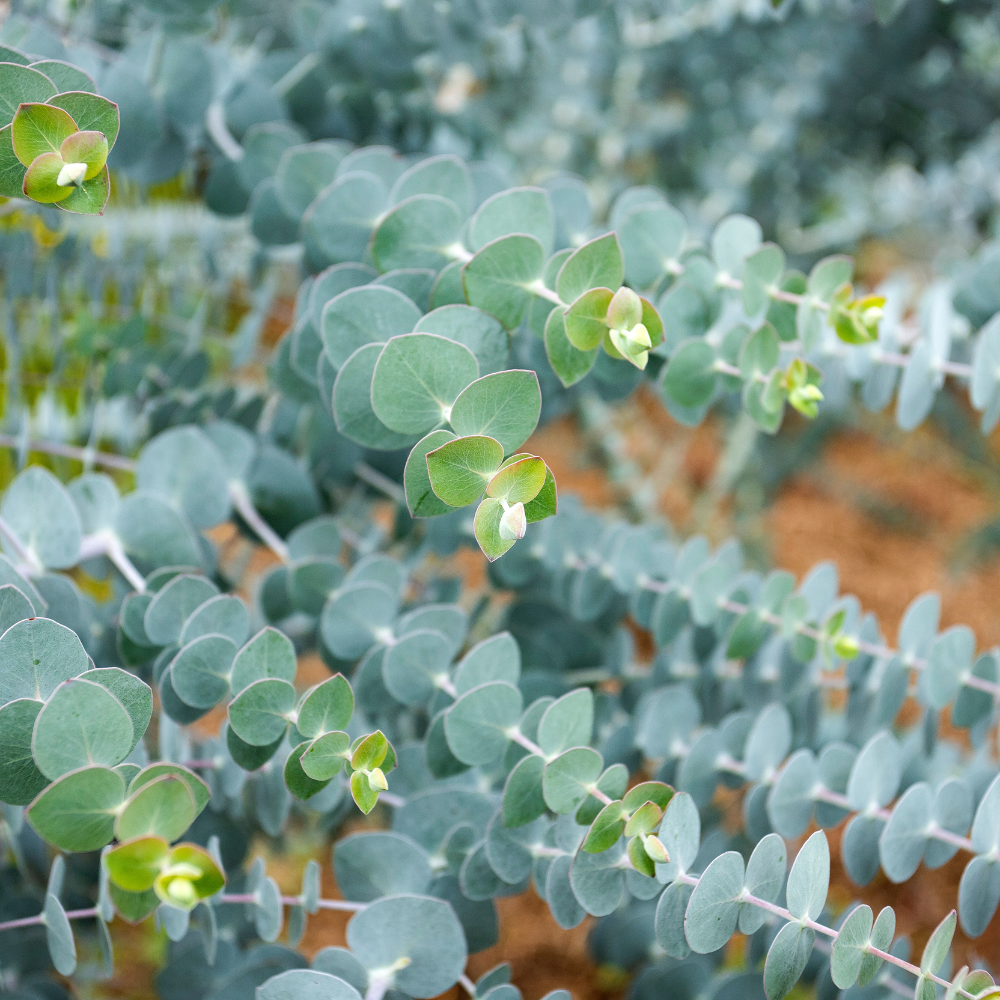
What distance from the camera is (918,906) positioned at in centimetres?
76

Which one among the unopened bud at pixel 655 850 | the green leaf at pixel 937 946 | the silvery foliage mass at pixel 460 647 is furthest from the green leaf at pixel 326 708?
the green leaf at pixel 937 946

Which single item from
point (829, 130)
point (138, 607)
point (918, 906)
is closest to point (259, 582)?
point (138, 607)

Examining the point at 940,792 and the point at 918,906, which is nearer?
Answer: the point at 940,792

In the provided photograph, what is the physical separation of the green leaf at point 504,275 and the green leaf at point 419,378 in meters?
0.05

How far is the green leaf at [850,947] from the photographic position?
9.9 inches

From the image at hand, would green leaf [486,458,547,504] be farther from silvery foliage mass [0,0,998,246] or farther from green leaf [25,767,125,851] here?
silvery foliage mass [0,0,998,246]

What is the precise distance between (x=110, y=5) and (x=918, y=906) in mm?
982

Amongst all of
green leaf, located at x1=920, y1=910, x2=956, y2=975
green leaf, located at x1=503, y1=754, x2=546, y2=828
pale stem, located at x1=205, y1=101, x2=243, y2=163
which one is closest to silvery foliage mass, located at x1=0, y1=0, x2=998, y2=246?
pale stem, located at x1=205, y1=101, x2=243, y2=163

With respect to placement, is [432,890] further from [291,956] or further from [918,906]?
[918,906]

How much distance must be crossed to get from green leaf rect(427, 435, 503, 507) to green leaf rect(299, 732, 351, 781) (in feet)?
0.27

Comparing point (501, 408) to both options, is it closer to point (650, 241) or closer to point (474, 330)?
point (474, 330)

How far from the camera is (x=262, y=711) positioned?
0.26 meters

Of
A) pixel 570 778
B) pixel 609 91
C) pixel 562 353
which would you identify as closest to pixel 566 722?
pixel 570 778

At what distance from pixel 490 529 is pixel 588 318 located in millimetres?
83
